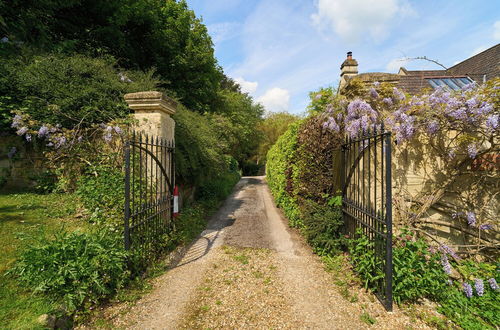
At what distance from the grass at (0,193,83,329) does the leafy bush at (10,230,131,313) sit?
4.4 inches

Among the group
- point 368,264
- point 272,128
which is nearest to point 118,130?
point 368,264

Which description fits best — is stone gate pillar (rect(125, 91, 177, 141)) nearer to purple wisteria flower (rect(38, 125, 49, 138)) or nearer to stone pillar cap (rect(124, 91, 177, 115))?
stone pillar cap (rect(124, 91, 177, 115))

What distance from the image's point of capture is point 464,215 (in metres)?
3.50

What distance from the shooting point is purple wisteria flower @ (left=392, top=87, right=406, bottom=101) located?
383 centimetres

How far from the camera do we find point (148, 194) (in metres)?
3.70

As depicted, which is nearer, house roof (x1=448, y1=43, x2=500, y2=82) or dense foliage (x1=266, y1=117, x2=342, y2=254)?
dense foliage (x1=266, y1=117, x2=342, y2=254)

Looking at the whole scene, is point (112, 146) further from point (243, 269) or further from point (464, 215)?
point (464, 215)

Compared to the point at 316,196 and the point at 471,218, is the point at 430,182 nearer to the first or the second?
the point at 471,218

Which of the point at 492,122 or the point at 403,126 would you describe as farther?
the point at 403,126

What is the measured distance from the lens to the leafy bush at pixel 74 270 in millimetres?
2246

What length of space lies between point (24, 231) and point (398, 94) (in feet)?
21.1

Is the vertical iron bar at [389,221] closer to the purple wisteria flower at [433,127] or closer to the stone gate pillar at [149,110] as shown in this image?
the purple wisteria flower at [433,127]

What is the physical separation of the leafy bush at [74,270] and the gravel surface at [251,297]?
31 cm

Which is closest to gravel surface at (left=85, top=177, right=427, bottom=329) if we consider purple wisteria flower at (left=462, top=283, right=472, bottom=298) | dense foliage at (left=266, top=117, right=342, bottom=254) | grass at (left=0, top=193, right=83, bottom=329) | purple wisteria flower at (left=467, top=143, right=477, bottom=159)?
dense foliage at (left=266, top=117, right=342, bottom=254)
